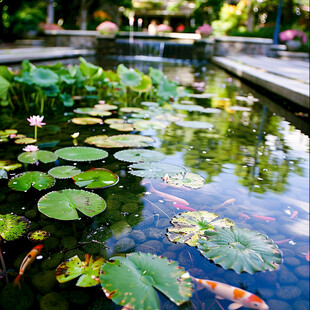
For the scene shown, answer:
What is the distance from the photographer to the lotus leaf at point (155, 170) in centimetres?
157

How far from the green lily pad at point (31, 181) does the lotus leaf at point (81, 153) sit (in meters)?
0.23

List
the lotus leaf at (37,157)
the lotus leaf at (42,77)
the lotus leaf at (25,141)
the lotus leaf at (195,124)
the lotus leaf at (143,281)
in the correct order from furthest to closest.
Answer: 1. the lotus leaf at (195,124)
2. the lotus leaf at (42,77)
3. the lotus leaf at (25,141)
4. the lotus leaf at (37,157)
5. the lotus leaf at (143,281)

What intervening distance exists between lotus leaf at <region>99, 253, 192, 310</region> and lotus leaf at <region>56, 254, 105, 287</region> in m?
0.04

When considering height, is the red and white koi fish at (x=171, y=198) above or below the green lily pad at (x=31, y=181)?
below

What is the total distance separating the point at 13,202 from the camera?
1.29 meters

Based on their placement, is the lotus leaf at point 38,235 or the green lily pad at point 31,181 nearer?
the lotus leaf at point 38,235

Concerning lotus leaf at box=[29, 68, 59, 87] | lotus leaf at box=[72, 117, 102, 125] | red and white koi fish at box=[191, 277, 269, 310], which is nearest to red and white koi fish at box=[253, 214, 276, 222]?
red and white koi fish at box=[191, 277, 269, 310]

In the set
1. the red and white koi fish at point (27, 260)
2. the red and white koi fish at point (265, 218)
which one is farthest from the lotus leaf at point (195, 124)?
the red and white koi fish at point (27, 260)

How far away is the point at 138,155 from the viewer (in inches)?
70.9

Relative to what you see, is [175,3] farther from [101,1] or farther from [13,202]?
[13,202]

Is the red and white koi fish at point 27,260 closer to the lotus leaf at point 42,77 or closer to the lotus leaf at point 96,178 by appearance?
the lotus leaf at point 96,178

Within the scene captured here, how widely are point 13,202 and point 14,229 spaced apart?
22cm

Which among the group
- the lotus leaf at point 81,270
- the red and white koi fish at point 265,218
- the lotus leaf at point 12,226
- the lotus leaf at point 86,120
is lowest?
the lotus leaf at point 81,270

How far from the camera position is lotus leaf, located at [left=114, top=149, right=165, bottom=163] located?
174cm
